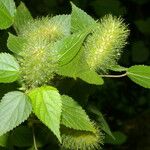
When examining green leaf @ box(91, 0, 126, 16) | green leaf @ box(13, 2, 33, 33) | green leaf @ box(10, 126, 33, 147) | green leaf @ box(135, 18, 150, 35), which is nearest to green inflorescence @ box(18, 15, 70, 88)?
green leaf @ box(13, 2, 33, 33)

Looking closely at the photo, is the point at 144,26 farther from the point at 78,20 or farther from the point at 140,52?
the point at 78,20

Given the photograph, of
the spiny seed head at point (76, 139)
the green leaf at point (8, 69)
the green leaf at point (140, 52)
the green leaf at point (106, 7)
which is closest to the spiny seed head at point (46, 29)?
the green leaf at point (8, 69)

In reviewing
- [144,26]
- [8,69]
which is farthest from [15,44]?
[144,26]

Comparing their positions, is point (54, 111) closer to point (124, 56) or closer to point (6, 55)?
point (6, 55)

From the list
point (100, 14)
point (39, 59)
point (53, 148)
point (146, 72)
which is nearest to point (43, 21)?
point (39, 59)

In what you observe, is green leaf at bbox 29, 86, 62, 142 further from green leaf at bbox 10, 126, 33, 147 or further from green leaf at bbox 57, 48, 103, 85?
green leaf at bbox 10, 126, 33, 147
